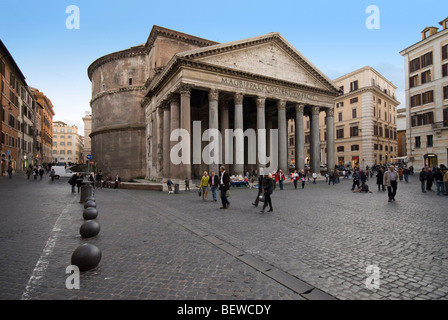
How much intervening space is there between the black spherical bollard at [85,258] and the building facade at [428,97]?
3826 cm

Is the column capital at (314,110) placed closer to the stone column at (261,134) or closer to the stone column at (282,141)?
the stone column at (282,141)

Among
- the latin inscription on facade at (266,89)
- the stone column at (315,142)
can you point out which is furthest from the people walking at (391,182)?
the stone column at (315,142)

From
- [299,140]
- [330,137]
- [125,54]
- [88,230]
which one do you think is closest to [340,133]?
[330,137]

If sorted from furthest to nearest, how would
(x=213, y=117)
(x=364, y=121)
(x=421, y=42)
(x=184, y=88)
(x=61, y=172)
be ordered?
(x=364, y=121), (x=61, y=172), (x=421, y=42), (x=213, y=117), (x=184, y=88)

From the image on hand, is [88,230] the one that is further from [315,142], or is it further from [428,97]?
[428,97]

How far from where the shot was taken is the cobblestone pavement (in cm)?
348

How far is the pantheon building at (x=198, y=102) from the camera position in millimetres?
22797

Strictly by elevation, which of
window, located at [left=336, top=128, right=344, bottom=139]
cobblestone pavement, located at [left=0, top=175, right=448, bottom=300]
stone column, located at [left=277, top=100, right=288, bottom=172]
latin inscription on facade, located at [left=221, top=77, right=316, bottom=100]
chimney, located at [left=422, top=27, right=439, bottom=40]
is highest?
chimney, located at [left=422, top=27, right=439, bottom=40]

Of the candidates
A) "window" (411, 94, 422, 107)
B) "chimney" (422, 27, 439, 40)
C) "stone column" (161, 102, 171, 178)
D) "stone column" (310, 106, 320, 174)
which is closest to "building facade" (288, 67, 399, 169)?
"window" (411, 94, 422, 107)

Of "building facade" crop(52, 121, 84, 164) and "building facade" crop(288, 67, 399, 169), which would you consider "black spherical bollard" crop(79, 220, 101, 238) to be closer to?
"building facade" crop(288, 67, 399, 169)

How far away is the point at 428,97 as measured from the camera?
3244 cm

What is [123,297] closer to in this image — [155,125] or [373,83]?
[155,125]

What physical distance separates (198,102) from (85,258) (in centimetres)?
2835

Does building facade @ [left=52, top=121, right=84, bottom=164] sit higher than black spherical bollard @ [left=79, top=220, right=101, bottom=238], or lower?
higher
